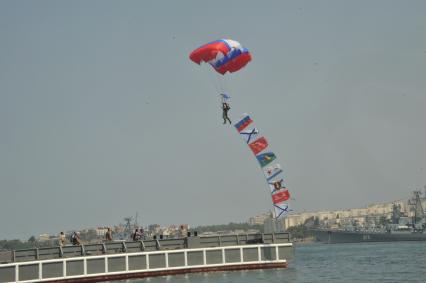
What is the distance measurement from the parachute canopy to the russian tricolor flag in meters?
6.63

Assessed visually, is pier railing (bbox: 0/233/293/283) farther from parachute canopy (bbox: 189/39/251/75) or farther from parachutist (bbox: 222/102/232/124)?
parachute canopy (bbox: 189/39/251/75)

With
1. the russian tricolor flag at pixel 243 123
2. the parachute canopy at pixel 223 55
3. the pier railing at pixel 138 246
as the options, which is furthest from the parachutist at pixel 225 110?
the pier railing at pixel 138 246

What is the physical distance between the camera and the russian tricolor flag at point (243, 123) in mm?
52688

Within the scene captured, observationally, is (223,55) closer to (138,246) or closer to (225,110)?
(225,110)

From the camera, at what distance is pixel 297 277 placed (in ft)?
147

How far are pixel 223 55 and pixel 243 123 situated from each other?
26.1 ft

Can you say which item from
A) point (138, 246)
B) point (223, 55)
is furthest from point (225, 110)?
point (138, 246)

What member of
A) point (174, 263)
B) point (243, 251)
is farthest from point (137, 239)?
point (243, 251)

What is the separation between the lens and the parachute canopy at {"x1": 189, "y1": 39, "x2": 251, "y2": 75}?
152 feet

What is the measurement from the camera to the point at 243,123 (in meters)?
52.8

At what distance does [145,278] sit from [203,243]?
4.97 meters

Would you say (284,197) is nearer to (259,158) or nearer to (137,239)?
(259,158)

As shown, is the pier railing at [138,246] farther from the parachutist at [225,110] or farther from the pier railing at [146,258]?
the parachutist at [225,110]

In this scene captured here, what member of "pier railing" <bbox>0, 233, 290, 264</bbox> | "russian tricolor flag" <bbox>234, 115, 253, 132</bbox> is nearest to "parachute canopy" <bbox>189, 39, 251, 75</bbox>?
"russian tricolor flag" <bbox>234, 115, 253, 132</bbox>
